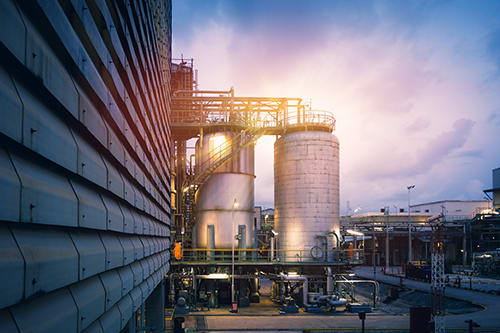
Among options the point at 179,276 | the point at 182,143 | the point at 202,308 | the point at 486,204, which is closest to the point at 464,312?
the point at 202,308

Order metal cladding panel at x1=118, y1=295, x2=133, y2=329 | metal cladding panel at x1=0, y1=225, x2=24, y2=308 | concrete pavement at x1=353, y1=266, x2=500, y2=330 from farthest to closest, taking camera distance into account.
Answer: concrete pavement at x1=353, y1=266, x2=500, y2=330 < metal cladding panel at x1=118, y1=295, x2=133, y2=329 < metal cladding panel at x1=0, y1=225, x2=24, y2=308

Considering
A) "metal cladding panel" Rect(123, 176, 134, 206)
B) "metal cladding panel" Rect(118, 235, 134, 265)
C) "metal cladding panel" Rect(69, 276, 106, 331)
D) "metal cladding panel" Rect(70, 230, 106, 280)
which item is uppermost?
"metal cladding panel" Rect(123, 176, 134, 206)

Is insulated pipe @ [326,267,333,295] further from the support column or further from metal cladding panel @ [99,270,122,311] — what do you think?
metal cladding panel @ [99,270,122,311]

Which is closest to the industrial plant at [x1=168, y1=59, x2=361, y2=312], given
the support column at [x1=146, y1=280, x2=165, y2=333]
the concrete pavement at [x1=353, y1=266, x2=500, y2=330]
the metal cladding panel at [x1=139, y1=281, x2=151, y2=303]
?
the concrete pavement at [x1=353, y1=266, x2=500, y2=330]

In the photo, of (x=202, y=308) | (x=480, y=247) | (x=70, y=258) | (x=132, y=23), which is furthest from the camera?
(x=480, y=247)

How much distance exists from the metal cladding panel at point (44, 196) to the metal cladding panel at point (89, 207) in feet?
0.44

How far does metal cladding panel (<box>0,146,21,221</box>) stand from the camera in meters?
2.04

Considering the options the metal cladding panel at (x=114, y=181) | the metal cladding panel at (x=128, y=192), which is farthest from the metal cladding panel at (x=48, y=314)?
the metal cladding panel at (x=128, y=192)

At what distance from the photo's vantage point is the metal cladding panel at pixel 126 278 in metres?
5.14

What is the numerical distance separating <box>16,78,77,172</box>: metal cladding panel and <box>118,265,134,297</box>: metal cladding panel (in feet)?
8.01

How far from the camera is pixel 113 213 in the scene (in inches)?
180

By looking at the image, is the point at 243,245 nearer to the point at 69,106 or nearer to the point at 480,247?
the point at 69,106

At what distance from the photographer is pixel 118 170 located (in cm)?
530

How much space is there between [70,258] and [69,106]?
115cm
